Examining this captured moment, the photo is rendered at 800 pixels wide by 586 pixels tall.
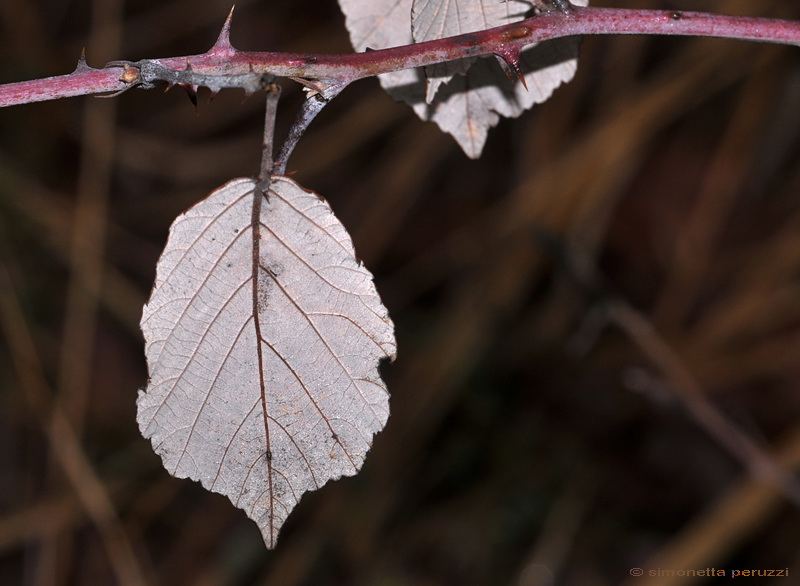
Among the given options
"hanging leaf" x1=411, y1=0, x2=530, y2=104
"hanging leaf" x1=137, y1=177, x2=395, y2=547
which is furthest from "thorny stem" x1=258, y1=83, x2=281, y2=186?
"hanging leaf" x1=411, y1=0, x2=530, y2=104

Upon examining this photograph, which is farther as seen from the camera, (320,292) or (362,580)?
(362,580)

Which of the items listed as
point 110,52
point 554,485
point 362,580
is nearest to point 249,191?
point 362,580

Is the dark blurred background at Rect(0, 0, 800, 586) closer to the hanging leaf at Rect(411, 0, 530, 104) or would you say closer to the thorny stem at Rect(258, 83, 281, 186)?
the hanging leaf at Rect(411, 0, 530, 104)

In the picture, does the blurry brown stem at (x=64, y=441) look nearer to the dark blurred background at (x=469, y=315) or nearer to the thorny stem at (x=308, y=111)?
the dark blurred background at (x=469, y=315)

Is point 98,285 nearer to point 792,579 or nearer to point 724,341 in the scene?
point 724,341

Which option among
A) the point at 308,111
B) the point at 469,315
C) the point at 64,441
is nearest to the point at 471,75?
the point at 308,111

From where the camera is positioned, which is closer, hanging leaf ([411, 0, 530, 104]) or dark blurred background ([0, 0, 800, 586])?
hanging leaf ([411, 0, 530, 104])

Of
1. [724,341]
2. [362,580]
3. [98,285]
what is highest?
[98,285]

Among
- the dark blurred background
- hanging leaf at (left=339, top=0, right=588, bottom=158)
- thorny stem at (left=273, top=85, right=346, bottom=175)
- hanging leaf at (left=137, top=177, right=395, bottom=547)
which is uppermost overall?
the dark blurred background
